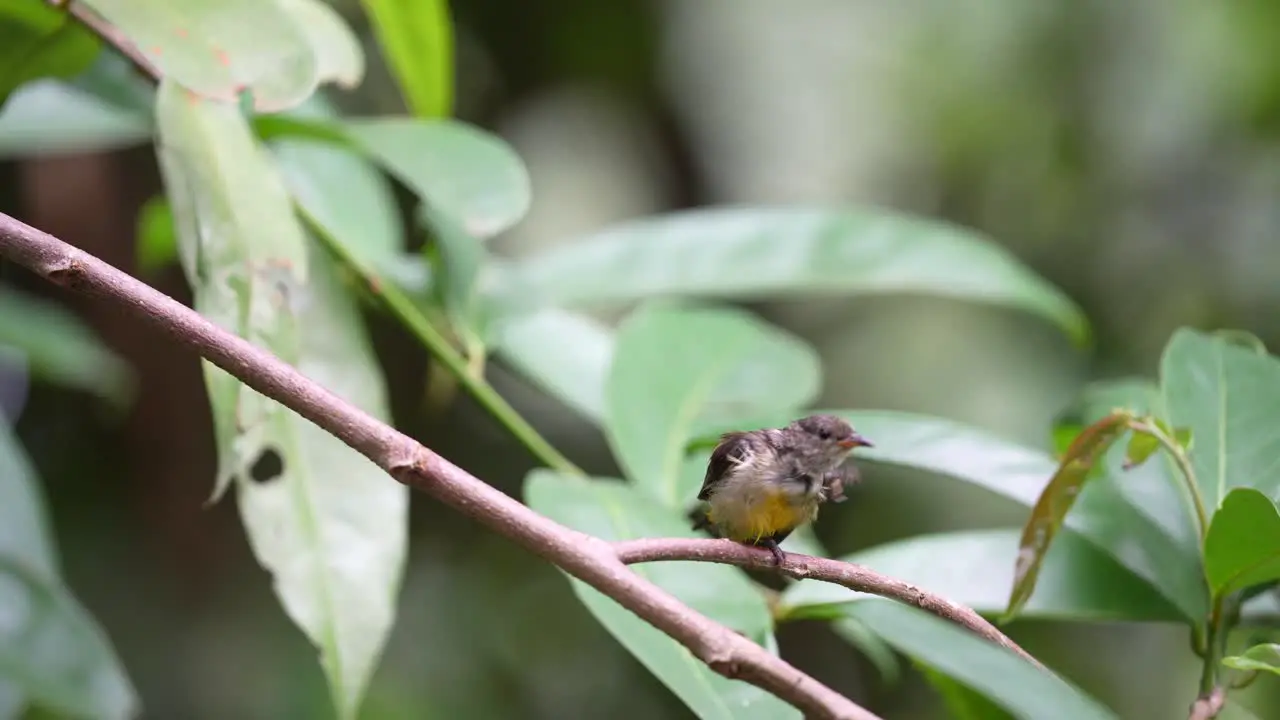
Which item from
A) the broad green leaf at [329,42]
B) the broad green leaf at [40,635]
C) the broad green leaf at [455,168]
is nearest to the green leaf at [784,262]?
the broad green leaf at [455,168]

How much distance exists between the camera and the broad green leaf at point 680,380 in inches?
56.9

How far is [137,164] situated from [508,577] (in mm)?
1611

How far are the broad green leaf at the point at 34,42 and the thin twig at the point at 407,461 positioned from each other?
2.26 feet

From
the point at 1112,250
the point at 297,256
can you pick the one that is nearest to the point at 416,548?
the point at 1112,250

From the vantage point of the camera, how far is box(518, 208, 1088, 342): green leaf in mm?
1811

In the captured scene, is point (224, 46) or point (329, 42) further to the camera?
point (329, 42)

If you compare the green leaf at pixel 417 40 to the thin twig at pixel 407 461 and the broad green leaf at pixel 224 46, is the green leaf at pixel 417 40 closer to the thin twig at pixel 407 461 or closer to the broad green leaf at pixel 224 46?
the broad green leaf at pixel 224 46

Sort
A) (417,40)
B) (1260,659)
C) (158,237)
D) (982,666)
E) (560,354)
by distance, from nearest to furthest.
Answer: (1260,659) < (982,666) < (417,40) < (560,354) < (158,237)

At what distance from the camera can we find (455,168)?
1.60 metres

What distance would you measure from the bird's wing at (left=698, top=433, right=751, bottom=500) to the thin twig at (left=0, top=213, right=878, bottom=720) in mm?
426

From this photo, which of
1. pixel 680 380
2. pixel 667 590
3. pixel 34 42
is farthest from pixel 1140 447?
pixel 34 42

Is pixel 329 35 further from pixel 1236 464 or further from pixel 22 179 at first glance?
pixel 22 179

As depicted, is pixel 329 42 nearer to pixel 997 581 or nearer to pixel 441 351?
pixel 441 351

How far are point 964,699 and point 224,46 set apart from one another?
100cm
